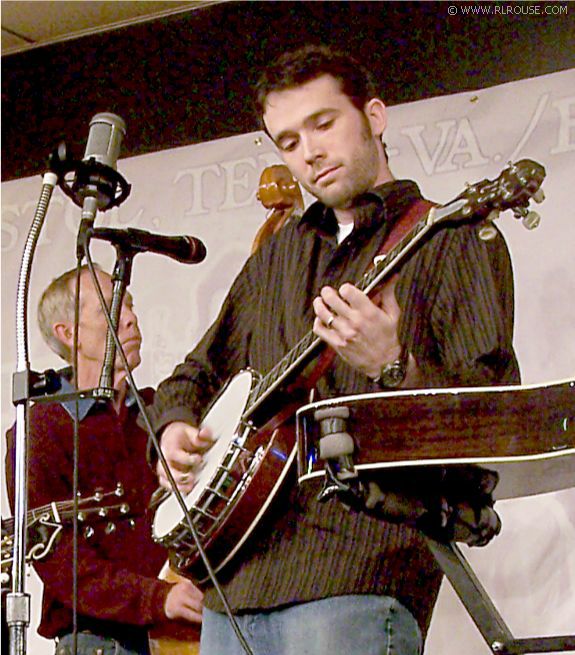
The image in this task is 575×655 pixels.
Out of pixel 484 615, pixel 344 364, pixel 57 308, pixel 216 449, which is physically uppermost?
pixel 57 308

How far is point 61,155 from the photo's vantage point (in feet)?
6.18

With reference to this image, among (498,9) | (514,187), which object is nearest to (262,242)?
(514,187)

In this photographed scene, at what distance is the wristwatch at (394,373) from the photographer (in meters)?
1.60

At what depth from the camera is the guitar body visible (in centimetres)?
136

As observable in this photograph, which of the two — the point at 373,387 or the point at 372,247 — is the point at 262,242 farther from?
the point at 373,387

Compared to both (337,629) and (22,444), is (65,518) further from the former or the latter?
(337,629)

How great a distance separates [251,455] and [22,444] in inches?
14.9

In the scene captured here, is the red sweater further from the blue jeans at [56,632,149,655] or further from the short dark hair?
the short dark hair

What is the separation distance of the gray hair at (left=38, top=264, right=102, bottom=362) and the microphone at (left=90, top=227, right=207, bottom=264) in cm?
111

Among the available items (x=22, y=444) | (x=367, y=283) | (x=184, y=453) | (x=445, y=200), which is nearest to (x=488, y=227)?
(x=367, y=283)

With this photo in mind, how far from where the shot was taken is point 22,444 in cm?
182

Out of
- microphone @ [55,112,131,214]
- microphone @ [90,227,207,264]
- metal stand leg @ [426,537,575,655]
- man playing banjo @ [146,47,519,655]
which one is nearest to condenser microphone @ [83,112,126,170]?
microphone @ [55,112,131,214]

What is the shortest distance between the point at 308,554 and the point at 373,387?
0.94 ft

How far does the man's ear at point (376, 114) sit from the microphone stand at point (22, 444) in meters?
0.60
